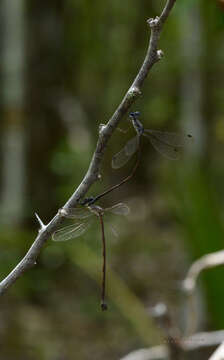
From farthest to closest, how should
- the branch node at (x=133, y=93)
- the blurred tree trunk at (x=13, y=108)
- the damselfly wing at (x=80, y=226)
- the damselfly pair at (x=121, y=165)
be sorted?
1. the blurred tree trunk at (x=13, y=108)
2. the damselfly wing at (x=80, y=226)
3. the damselfly pair at (x=121, y=165)
4. the branch node at (x=133, y=93)

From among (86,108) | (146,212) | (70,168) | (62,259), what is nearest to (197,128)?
(70,168)

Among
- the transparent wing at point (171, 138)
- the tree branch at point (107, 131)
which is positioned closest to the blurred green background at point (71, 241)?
the transparent wing at point (171, 138)

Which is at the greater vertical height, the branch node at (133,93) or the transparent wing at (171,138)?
the branch node at (133,93)

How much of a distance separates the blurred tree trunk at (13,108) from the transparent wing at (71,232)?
10.9 ft

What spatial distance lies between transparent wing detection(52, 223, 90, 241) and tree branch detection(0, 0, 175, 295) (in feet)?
0.89

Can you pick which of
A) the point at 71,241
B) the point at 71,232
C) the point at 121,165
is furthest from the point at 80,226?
the point at 71,241

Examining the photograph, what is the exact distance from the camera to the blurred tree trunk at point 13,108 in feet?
14.3

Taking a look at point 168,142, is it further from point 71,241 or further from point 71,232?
point 71,241

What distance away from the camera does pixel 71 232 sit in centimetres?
111

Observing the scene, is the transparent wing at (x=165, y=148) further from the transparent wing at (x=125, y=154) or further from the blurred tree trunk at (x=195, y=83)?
the blurred tree trunk at (x=195, y=83)

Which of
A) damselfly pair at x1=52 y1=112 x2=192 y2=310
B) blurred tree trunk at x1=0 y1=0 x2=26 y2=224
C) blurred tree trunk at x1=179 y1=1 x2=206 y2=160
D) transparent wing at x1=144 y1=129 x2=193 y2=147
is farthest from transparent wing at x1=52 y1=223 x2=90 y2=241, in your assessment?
blurred tree trunk at x1=0 y1=0 x2=26 y2=224

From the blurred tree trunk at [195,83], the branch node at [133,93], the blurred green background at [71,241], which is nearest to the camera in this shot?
the branch node at [133,93]

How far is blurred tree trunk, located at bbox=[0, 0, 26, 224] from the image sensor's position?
4.37m

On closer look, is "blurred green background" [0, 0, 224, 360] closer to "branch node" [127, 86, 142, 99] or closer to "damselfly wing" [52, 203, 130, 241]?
"damselfly wing" [52, 203, 130, 241]
